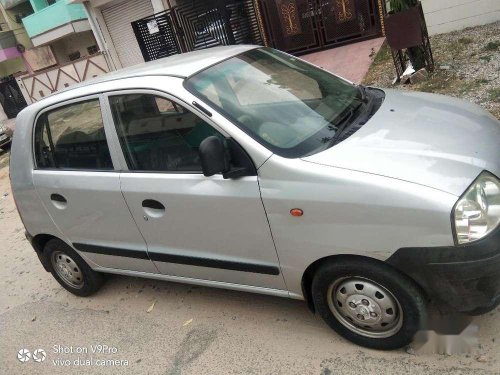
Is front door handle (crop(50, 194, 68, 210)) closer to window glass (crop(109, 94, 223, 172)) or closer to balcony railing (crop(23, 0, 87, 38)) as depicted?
window glass (crop(109, 94, 223, 172))

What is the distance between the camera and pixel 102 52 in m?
18.0

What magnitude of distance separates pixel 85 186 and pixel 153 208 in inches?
25.6

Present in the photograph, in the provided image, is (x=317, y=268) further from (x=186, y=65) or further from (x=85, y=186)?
(x=85, y=186)

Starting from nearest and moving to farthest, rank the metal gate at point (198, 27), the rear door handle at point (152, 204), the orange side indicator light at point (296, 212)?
1. the orange side indicator light at point (296, 212)
2. the rear door handle at point (152, 204)
3. the metal gate at point (198, 27)

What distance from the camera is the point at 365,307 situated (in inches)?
102

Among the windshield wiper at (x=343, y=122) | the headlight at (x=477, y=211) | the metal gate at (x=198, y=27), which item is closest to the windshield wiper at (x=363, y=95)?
the windshield wiper at (x=343, y=122)

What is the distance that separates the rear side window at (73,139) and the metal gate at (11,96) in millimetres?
25629

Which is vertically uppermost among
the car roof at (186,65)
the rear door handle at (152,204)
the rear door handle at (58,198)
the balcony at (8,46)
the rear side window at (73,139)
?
the balcony at (8,46)

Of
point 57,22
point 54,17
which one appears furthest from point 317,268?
point 54,17

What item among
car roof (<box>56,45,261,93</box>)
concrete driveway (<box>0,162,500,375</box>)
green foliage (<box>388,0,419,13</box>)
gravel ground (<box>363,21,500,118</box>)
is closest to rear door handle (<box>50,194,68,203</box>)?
car roof (<box>56,45,261,93</box>)

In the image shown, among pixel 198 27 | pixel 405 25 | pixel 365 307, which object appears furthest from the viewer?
pixel 198 27

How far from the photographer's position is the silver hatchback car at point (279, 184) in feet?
7.48

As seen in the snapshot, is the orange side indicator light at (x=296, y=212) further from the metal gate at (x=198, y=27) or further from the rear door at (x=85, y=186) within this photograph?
the metal gate at (x=198, y=27)

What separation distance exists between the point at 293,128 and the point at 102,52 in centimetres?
1706
